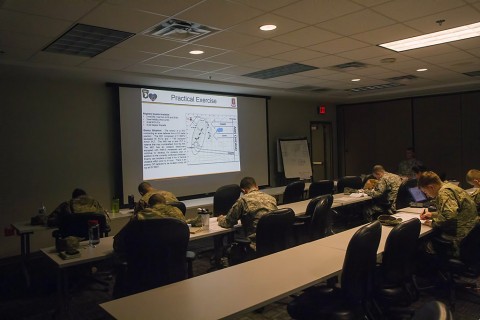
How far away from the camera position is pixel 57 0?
285 cm

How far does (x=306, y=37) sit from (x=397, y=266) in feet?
8.64

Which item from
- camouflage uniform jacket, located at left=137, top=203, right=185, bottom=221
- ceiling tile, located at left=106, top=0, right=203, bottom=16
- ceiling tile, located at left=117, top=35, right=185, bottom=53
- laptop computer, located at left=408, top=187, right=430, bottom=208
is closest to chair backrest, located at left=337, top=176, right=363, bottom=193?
laptop computer, located at left=408, top=187, right=430, bottom=208

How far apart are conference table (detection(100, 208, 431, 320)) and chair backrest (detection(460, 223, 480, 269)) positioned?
0.96m

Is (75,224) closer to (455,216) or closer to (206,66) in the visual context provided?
(206,66)

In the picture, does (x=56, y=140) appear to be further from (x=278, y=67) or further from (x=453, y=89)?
(x=453, y=89)

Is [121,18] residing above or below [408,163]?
above

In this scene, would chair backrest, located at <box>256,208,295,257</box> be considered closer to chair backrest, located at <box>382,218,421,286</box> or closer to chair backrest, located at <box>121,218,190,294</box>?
chair backrest, located at <box>121,218,190,294</box>

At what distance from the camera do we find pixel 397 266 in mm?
2535

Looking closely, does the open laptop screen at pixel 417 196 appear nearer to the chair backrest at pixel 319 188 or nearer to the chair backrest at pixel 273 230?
the chair backrest at pixel 319 188

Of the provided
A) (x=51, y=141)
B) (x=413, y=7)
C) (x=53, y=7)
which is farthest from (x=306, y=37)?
(x=51, y=141)

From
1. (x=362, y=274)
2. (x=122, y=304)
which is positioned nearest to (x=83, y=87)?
(x=122, y=304)

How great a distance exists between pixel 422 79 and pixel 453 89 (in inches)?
69.4

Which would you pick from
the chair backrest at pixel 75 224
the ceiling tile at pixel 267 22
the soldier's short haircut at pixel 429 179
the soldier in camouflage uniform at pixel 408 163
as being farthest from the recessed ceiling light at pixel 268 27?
the soldier in camouflage uniform at pixel 408 163

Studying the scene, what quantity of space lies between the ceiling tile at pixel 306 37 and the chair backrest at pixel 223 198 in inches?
80.9
